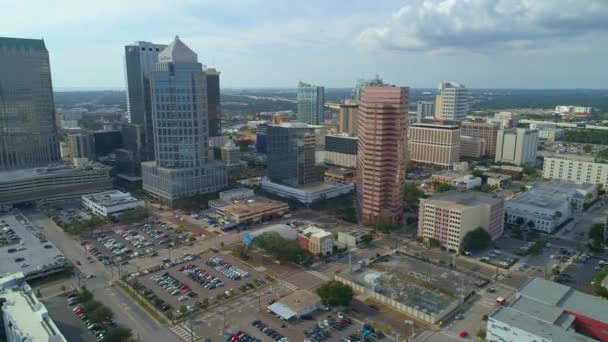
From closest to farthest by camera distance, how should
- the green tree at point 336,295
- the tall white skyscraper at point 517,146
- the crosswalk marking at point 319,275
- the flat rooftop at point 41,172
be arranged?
the green tree at point 336,295
the crosswalk marking at point 319,275
the flat rooftop at point 41,172
the tall white skyscraper at point 517,146

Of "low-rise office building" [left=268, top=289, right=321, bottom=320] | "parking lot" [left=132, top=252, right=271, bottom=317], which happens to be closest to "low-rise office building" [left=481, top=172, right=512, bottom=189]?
"low-rise office building" [left=268, top=289, right=321, bottom=320]

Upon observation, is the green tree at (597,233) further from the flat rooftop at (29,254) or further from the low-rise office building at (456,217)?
the flat rooftop at (29,254)

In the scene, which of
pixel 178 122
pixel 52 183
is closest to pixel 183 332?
pixel 178 122

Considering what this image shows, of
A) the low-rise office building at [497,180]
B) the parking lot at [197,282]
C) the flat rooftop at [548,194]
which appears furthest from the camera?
the low-rise office building at [497,180]

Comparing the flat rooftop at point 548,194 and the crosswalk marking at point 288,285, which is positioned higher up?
the flat rooftop at point 548,194

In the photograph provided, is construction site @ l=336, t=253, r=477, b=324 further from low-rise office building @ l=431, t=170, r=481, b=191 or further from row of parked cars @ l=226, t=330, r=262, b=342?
low-rise office building @ l=431, t=170, r=481, b=191

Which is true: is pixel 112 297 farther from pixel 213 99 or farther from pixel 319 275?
pixel 213 99

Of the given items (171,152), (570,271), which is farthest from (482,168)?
(171,152)

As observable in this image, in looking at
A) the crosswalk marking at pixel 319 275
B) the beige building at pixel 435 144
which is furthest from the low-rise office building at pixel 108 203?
the beige building at pixel 435 144
